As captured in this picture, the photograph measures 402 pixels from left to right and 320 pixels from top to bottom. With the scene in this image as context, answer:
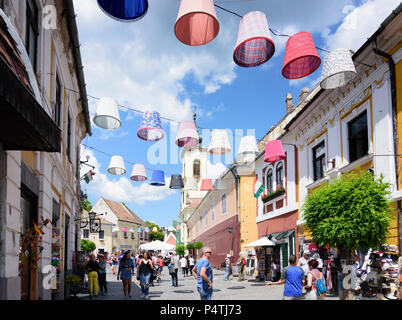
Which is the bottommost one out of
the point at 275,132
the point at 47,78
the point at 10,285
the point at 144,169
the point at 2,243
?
the point at 10,285

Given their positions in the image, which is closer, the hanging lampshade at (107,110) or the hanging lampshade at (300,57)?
the hanging lampshade at (300,57)

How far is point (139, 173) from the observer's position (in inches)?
667

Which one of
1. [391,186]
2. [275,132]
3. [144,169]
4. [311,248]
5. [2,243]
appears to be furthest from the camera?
[275,132]

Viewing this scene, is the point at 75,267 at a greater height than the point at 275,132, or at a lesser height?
lesser

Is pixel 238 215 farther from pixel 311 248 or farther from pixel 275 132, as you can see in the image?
pixel 311 248

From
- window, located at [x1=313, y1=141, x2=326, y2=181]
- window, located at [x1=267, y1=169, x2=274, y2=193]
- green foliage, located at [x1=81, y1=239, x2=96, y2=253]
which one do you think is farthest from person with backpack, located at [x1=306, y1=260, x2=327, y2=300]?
green foliage, located at [x1=81, y1=239, x2=96, y2=253]

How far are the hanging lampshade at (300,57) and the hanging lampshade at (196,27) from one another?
1.97 meters

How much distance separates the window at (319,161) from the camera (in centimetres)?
1597

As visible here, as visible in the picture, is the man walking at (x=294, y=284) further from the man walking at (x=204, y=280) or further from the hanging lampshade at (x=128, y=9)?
the hanging lampshade at (x=128, y=9)

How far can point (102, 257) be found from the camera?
16.6 meters

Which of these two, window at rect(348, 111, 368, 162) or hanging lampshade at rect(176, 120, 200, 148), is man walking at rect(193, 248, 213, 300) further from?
window at rect(348, 111, 368, 162)

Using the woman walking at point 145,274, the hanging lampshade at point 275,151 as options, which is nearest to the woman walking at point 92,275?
the woman walking at point 145,274
